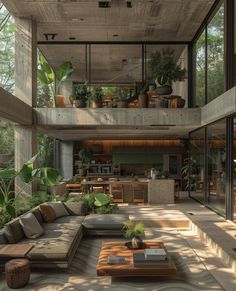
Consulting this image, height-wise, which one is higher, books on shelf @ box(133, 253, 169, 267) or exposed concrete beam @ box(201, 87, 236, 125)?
exposed concrete beam @ box(201, 87, 236, 125)

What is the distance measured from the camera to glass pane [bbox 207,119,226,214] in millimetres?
10273

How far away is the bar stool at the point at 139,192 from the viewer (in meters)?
13.8

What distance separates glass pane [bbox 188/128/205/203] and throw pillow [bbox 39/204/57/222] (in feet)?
20.1

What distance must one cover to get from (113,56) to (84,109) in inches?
181

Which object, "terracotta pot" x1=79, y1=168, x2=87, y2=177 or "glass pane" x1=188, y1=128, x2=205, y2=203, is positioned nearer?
"glass pane" x1=188, y1=128, x2=205, y2=203

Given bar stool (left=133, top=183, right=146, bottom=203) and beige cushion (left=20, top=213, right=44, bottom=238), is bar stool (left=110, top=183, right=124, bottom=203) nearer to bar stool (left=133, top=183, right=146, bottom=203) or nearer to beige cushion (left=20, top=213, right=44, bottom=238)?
bar stool (left=133, top=183, right=146, bottom=203)

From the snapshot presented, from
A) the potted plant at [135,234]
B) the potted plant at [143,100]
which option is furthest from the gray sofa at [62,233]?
the potted plant at [143,100]

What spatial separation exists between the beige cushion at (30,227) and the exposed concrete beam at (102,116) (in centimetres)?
517

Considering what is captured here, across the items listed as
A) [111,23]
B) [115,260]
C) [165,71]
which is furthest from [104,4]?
[115,260]

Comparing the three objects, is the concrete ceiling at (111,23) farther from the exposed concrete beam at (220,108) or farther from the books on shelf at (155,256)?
the books on shelf at (155,256)

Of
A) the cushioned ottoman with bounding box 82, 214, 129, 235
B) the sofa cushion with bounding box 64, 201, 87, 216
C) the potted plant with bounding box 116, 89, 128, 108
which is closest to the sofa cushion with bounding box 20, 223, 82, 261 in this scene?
the cushioned ottoman with bounding box 82, 214, 129, 235

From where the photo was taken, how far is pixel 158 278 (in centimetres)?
607

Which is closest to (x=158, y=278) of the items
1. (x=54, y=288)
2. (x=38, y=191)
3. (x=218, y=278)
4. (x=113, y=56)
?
(x=218, y=278)

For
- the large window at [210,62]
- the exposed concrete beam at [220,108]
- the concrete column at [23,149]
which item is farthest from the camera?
the concrete column at [23,149]
